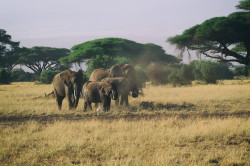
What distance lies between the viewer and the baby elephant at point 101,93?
1231cm

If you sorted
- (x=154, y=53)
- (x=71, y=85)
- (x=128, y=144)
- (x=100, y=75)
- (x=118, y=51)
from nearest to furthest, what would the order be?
(x=128, y=144) → (x=71, y=85) → (x=100, y=75) → (x=118, y=51) → (x=154, y=53)

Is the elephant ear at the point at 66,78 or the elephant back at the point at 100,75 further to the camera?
the elephant back at the point at 100,75

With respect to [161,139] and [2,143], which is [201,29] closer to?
[161,139]

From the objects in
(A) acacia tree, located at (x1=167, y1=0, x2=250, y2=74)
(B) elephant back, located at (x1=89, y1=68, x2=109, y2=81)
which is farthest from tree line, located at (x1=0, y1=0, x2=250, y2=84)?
(B) elephant back, located at (x1=89, y1=68, x2=109, y2=81)

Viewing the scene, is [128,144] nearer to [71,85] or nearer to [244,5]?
[71,85]

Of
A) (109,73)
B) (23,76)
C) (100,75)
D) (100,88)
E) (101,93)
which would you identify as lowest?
(23,76)

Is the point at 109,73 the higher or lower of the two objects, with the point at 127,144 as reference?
higher

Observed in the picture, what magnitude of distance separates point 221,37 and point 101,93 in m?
11.6

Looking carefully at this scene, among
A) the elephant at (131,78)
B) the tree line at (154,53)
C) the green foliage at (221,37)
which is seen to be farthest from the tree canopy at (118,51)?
the elephant at (131,78)

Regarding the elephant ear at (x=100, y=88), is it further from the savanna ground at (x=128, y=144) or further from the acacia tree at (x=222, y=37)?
the acacia tree at (x=222, y=37)

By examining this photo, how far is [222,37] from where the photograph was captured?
20.3 metres

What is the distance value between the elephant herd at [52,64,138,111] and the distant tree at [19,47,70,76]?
43.6 meters

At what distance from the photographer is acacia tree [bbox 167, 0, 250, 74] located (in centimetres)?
1988

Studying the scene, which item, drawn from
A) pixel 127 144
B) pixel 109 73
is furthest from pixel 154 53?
pixel 127 144
